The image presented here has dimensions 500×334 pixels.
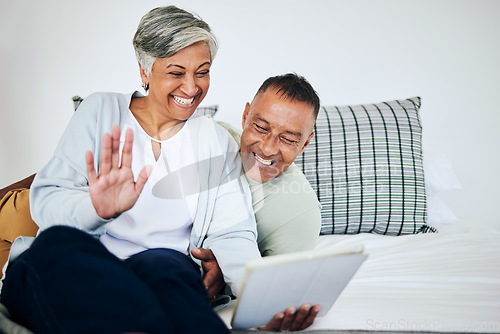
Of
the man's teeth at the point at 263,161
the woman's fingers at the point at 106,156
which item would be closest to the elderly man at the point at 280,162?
the man's teeth at the point at 263,161

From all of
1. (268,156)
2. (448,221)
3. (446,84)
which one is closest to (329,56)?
(446,84)

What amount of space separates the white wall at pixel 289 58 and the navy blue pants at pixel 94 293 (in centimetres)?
151

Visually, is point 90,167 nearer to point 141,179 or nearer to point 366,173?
point 141,179

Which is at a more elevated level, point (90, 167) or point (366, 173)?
point (90, 167)

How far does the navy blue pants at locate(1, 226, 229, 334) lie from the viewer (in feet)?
2.41

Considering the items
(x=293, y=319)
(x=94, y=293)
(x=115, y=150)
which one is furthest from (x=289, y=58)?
(x=94, y=293)

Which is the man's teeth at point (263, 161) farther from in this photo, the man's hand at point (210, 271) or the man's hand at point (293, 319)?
the man's hand at point (293, 319)

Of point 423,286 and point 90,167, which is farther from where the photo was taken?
point 423,286

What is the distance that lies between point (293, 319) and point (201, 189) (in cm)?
50

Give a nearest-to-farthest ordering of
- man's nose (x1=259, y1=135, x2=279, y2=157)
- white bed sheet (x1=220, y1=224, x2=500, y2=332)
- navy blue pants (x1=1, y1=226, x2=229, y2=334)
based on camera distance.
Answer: navy blue pants (x1=1, y1=226, x2=229, y2=334)
white bed sheet (x1=220, y1=224, x2=500, y2=332)
man's nose (x1=259, y1=135, x2=279, y2=157)

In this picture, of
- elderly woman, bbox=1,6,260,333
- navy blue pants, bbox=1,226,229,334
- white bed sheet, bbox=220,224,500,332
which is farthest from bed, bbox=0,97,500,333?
navy blue pants, bbox=1,226,229,334

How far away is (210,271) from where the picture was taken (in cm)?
122

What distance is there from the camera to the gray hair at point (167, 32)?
121 centimetres

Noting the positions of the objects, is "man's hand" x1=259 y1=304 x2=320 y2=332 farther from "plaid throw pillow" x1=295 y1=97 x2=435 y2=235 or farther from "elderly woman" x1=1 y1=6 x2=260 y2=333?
"plaid throw pillow" x1=295 y1=97 x2=435 y2=235
